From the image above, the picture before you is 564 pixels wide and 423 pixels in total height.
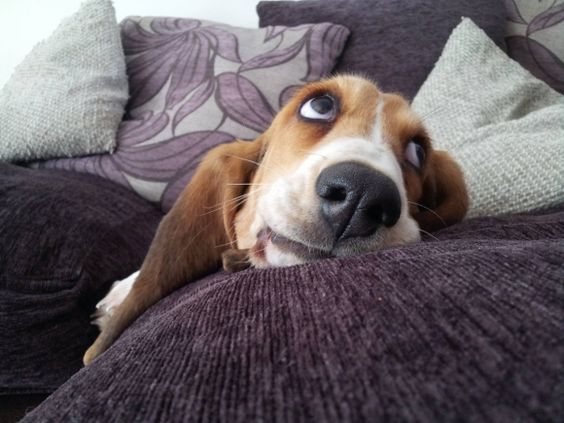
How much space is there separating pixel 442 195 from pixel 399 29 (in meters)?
1.16

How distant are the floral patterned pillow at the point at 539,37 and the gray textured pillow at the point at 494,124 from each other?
433mm

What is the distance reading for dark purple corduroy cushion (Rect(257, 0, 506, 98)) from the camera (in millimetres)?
1885

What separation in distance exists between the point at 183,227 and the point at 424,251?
2.33 ft

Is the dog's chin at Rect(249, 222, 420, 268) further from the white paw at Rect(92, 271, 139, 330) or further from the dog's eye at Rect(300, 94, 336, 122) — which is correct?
the white paw at Rect(92, 271, 139, 330)

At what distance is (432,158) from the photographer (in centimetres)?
122

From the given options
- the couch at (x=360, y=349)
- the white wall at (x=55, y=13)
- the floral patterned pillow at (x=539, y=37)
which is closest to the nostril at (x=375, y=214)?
the couch at (x=360, y=349)

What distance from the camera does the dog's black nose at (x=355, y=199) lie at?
628mm

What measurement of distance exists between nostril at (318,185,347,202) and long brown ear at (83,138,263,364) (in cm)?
46

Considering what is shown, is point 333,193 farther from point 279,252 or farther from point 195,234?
point 195,234

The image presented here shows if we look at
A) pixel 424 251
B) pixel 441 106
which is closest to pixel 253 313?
pixel 424 251

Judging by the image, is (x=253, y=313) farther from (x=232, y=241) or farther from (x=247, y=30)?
(x=247, y=30)

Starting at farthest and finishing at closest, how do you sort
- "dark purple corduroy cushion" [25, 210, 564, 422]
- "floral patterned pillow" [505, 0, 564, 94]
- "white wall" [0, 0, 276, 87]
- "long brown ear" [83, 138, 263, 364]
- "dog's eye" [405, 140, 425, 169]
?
"white wall" [0, 0, 276, 87] < "floral patterned pillow" [505, 0, 564, 94] < "dog's eye" [405, 140, 425, 169] < "long brown ear" [83, 138, 263, 364] < "dark purple corduroy cushion" [25, 210, 564, 422]

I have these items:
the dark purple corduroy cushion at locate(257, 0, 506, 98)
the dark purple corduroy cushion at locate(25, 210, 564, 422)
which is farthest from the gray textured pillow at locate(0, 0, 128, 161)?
the dark purple corduroy cushion at locate(25, 210, 564, 422)

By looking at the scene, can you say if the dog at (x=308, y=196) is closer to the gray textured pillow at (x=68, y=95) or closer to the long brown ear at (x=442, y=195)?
the long brown ear at (x=442, y=195)
